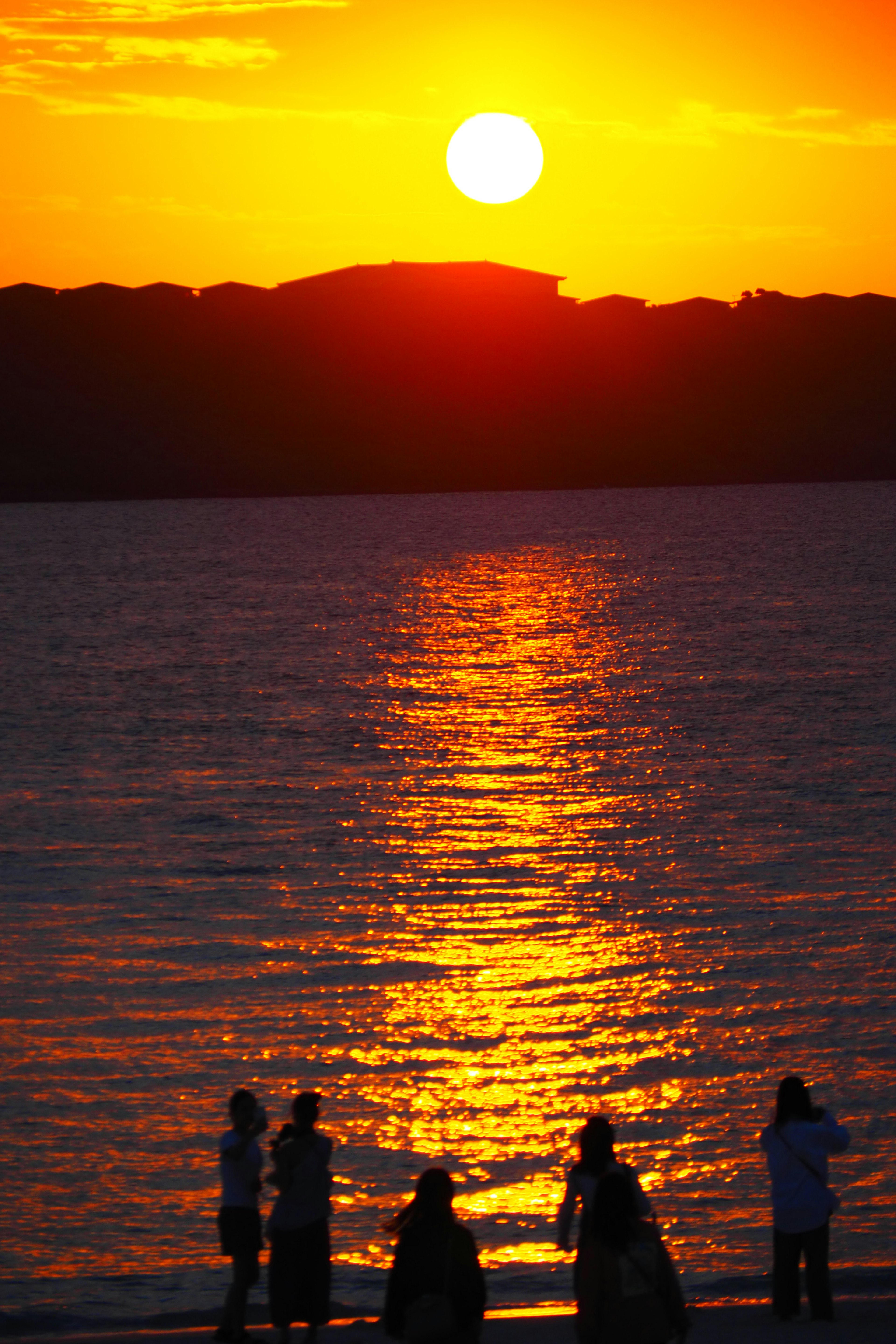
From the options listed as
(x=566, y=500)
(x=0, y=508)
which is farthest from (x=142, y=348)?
(x=566, y=500)

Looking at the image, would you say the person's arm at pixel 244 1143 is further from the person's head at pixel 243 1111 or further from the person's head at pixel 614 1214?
the person's head at pixel 614 1214

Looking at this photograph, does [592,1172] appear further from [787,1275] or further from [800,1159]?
[787,1275]

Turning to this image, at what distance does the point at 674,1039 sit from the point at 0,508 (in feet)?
509

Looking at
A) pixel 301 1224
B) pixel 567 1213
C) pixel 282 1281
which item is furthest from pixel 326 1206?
pixel 567 1213

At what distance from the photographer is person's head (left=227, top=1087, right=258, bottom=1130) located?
609 centimetres

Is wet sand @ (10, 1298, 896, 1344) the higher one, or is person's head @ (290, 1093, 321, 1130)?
person's head @ (290, 1093, 321, 1130)

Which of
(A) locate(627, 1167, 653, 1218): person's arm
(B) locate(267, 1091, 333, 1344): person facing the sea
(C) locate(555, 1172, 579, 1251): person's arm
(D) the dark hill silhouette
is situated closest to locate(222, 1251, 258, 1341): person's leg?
(B) locate(267, 1091, 333, 1344): person facing the sea

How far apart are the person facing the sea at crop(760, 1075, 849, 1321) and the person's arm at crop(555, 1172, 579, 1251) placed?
0.93 m

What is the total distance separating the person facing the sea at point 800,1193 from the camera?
19.4 feet

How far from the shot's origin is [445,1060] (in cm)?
1043

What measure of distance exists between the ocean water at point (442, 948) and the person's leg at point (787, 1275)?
3.48 feet

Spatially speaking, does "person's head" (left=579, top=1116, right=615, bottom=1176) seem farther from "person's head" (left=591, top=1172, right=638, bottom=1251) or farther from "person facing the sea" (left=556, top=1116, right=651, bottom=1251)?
"person's head" (left=591, top=1172, right=638, bottom=1251)

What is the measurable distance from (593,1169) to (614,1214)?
612 mm

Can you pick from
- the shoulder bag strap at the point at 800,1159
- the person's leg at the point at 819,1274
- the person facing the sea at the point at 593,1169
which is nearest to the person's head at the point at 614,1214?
the person facing the sea at the point at 593,1169
